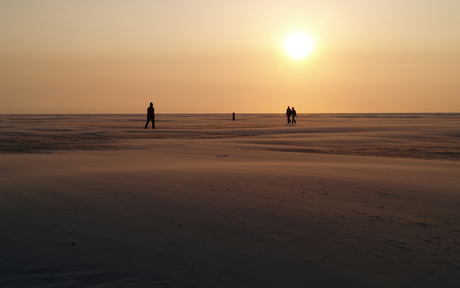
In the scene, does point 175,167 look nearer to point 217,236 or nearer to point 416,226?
point 217,236

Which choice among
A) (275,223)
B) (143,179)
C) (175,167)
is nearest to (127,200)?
(143,179)

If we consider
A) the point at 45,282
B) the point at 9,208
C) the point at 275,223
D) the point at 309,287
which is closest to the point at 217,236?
the point at 275,223

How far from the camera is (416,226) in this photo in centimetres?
455

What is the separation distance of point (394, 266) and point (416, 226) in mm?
1236

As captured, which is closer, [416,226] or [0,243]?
[0,243]

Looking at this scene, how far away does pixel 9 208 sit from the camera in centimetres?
504

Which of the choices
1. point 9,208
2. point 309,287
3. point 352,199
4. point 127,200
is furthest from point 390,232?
point 9,208

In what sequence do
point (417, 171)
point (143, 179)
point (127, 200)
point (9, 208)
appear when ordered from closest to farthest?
1. point (9, 208)
2. point (127, 200)
3. point (143, 179)
4. point (417, 171)

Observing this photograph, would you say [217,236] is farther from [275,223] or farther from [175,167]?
[175,167]

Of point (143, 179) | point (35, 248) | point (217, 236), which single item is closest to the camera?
point (35, 248)

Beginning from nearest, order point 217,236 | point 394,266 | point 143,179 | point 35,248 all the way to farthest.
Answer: point 394,266
point 35,248
point 217,236
point 143,179

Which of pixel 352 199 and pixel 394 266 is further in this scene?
pixel 352 199

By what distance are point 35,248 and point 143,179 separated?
3.16 meters

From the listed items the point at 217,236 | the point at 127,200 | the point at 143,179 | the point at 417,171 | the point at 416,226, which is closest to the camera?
the point at 217,236
